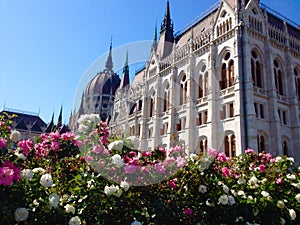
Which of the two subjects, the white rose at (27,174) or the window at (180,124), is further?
the window at (180,124)

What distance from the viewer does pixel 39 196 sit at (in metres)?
4.40

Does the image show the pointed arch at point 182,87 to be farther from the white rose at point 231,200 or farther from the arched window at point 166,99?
Answer: the white rose at point 231,200

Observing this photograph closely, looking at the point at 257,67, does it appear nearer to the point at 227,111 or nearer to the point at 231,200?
the point at 227,111

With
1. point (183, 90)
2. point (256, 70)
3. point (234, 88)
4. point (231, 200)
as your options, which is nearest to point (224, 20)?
point (256, 70)

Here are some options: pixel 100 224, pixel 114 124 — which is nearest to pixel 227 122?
pixel 100 224

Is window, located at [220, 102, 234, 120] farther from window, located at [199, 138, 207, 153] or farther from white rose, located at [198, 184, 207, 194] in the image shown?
white rose, located at [198, 184, 207, 194]

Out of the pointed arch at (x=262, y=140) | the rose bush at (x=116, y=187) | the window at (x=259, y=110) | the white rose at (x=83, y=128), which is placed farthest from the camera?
the window at (x=259, y=110)

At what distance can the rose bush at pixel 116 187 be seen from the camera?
4.33 m

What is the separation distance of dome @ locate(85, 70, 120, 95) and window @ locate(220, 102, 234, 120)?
174 feet

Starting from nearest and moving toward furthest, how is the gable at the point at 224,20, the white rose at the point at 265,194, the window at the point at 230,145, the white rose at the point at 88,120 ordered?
the white rose at the point at 88,120 → the white rose at the point at 265,194 → the window at the point at 230,145 → the gable at the point at 224,20

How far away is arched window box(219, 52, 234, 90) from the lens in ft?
88.6

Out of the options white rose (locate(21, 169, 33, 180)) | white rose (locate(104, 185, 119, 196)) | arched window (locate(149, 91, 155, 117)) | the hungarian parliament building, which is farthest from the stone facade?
white rose (locate(21, 169, 33, 180))

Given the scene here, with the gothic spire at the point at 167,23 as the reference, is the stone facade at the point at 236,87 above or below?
below

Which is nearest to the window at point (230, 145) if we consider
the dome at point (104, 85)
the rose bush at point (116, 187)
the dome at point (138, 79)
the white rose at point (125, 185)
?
the rose bush at point (116, 187)
